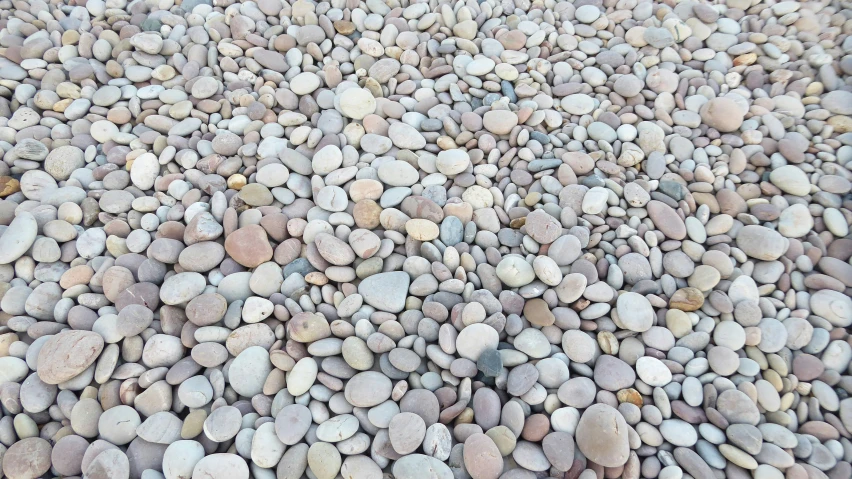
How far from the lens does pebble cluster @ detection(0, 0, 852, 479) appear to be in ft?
3.45

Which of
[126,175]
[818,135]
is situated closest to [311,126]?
[126,175]

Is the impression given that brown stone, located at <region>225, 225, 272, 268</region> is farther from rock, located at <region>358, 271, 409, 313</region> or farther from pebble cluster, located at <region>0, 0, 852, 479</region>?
rock, located at <region>358, 271, 409, 313</region>

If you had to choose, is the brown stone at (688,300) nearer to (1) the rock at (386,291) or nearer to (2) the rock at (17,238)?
(1) the rock at (386,291)

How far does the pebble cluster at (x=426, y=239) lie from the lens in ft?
3.45

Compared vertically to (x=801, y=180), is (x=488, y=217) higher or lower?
lower

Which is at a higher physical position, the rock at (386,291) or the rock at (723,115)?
the rock at (723,115)

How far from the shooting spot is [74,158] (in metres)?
1.51

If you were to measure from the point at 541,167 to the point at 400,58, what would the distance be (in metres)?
0.65

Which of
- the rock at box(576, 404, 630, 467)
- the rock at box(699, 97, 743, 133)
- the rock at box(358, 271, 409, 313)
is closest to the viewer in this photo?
the rock at box(576, 404, 630, 467)

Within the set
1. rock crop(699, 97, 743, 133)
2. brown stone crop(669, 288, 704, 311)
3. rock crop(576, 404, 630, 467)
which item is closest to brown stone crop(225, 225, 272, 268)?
rock crop(576, 404, 630, 467)

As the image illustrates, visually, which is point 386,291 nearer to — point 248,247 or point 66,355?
point 248,247

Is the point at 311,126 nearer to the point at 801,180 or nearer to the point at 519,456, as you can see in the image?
the point at 519,456

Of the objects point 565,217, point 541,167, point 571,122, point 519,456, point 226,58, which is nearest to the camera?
point 519,456

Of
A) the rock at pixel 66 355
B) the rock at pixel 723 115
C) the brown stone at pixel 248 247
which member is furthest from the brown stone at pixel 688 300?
the rock at pixel 66 355
